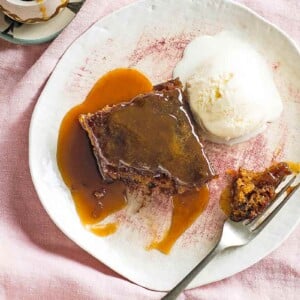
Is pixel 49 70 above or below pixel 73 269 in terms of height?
above

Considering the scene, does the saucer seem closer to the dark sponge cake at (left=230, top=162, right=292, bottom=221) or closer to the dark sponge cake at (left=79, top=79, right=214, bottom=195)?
the dark sponge cake at (left=79, top=79, right=214, bottom=195)

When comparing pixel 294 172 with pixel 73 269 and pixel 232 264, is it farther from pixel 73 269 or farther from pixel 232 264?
pixel 73 269

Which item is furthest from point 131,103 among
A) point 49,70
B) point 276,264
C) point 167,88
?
point 276,264

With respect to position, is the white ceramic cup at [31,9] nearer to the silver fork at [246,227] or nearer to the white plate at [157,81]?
the white plate at [157,81]

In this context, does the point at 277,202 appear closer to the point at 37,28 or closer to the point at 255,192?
the point at 255,192

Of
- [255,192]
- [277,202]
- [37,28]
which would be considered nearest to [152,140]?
[255,192]

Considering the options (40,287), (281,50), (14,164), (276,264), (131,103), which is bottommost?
A: (40,287)
